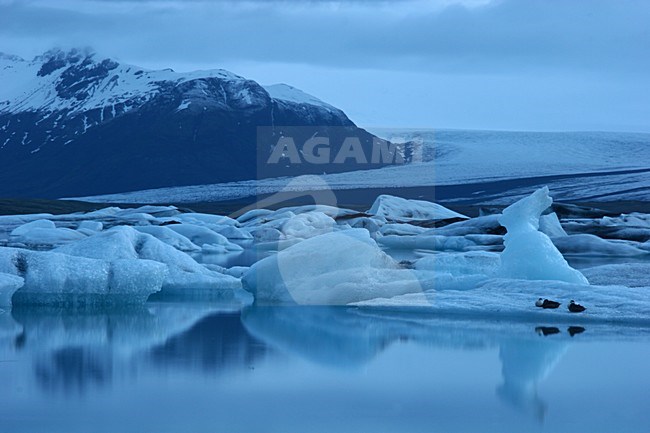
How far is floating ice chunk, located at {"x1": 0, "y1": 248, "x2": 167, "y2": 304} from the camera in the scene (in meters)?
8.52

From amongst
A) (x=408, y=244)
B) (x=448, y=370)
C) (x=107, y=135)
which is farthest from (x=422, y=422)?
(x=107, y=135)

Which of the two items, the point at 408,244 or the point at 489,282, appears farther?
the point at 408,244

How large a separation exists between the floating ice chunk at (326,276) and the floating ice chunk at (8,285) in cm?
225

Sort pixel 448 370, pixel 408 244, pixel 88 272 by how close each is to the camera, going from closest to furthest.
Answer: pixel 448 370 → pixel 88 272 → pixel 408 244

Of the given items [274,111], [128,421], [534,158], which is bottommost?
[128,421]

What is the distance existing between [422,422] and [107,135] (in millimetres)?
79391

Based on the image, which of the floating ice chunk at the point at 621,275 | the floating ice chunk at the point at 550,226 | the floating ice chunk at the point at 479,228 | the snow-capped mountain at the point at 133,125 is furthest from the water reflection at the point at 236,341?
the snow-capped mountain at the point at 133,125

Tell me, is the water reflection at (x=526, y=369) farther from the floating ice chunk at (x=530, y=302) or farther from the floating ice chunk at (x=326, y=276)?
the floating ice chunk at (x=326, y=276)

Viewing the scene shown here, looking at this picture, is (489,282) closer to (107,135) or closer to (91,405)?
(91,405)

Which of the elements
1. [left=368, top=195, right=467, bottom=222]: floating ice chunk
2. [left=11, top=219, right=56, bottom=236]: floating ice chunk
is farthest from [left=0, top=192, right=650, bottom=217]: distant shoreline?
[left=11, top=219, right=56, bottom=236]: floating ice chunk

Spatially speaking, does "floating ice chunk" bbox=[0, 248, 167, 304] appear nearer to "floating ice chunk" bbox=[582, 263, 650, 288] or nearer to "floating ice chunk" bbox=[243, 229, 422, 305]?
"floating ice chunk" bbox=[243, 229, 422, 305]

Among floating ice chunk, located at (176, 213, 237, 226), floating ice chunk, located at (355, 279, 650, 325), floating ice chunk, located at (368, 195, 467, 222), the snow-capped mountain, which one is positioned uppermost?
the snow-capped mountain

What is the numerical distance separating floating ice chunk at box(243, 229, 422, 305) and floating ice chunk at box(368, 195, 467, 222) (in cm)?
1793

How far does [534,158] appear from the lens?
163ft
